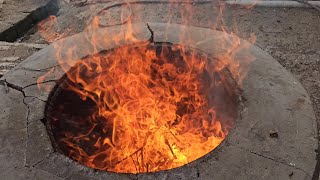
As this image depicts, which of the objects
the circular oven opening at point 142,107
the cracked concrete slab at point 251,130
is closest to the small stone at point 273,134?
the cracked concrete slab at point 251,130

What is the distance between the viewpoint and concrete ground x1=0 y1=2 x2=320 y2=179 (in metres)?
4.55

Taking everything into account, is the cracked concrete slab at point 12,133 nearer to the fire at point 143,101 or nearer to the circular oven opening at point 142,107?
the circular oven opening at point 142,107

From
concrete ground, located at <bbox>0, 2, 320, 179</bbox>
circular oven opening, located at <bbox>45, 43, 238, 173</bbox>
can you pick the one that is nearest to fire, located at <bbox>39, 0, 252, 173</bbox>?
circular oven opening, located at <bbox>45, 43, 238, 173</bbox>

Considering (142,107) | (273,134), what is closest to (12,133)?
(142,107)

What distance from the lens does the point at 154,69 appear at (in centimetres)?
372

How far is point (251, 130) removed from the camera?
2.65m

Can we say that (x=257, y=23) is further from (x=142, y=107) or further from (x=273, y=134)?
(x=273, y=134)

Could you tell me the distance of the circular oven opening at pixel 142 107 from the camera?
302 centimetres

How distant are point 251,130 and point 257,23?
3.15 metres

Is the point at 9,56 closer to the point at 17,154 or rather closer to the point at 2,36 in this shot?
the point at 2,36

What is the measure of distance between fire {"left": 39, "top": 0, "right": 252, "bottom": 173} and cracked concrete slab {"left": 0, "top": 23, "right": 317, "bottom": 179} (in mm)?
146

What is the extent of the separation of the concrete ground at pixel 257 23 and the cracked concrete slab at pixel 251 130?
1158 millimetres

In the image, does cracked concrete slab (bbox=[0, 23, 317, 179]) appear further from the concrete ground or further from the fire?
the concrete ground

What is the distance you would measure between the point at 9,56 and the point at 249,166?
11.0 feet
